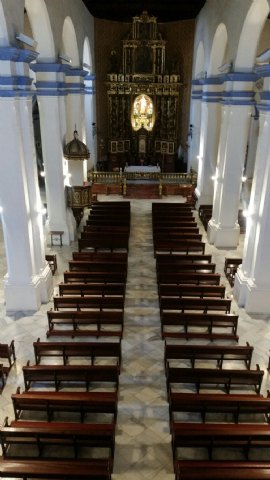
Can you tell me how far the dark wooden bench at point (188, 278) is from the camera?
448 inches

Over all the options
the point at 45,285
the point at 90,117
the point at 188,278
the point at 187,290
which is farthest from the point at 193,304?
the point at 90,117

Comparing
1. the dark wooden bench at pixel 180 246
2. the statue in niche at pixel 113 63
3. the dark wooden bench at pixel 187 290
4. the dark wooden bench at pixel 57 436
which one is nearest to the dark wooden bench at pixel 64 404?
the dark wooden bench at pixel 57 436

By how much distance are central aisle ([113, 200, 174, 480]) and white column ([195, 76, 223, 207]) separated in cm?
701

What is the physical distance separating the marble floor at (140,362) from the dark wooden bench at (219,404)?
57 cm

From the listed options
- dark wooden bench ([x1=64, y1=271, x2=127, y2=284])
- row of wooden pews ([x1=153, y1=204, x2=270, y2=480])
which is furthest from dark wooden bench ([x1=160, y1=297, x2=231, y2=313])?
dark wooden bench ([x1=64, y1=271, x2=127, y2=284])

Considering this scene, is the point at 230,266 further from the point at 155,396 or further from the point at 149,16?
the point at 149,16

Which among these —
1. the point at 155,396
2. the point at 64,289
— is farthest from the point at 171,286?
the point at 155,396

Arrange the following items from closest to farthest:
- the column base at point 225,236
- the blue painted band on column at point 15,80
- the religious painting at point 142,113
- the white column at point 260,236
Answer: the blue painted band on column at point 15,80
the white column at point 260,236
the column base at point 225,236
the religious painting at point 142,113

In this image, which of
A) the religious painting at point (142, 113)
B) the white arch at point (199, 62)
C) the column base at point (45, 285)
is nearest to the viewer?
the column base at point (45, 285)

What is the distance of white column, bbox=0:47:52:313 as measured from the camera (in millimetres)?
8727

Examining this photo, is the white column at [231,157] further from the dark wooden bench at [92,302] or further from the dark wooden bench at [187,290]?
the dark wooden bench at [92,302]

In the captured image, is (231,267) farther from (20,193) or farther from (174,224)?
(20,193)

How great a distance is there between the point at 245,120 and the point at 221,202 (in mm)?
2831

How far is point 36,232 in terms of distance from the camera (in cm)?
1062
